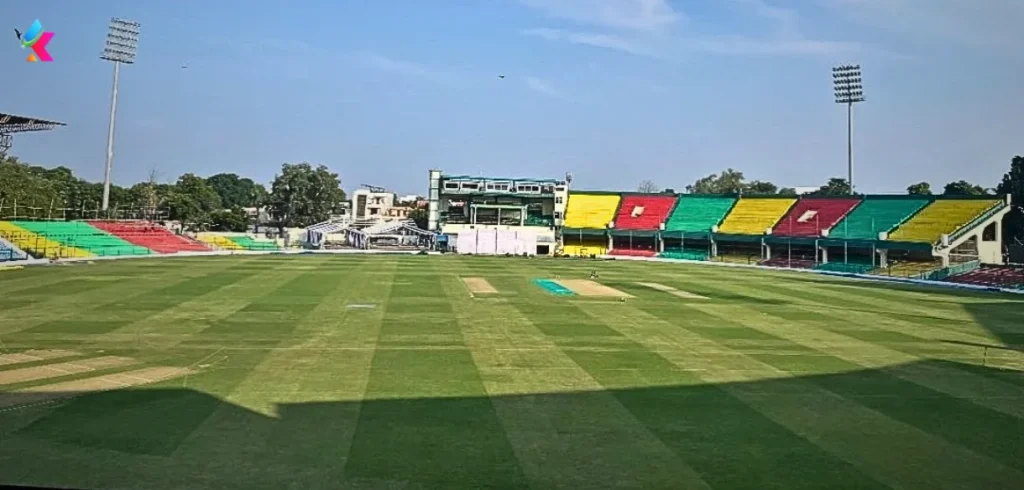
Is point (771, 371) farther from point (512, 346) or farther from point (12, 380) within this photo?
point (12, 380)

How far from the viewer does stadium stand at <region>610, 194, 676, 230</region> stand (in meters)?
95.8

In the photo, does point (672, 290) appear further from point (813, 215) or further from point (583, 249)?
point (583, 249)

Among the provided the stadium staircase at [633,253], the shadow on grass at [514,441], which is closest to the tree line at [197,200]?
the stadium staircase at [633,253]

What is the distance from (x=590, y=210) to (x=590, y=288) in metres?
61.5

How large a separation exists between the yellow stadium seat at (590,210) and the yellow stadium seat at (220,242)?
39.6 meters

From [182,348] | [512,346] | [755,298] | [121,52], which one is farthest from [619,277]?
[121,52]

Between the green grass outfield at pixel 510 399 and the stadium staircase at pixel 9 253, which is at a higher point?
the stadium staircase at pixel 9 253

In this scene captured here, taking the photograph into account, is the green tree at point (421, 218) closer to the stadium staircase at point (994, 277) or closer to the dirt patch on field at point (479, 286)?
the dirt patch on field at point (479, 286)

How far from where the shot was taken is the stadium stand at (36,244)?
190 ft

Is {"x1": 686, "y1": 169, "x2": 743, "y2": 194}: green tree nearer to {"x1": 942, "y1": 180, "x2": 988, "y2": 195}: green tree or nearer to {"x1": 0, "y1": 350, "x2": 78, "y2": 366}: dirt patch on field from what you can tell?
{"x1": 942, "y1": 180, "x2": 988, "y2": 195}: green tree

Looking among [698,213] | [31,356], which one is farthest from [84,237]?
[698,213]

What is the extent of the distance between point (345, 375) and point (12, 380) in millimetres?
5874

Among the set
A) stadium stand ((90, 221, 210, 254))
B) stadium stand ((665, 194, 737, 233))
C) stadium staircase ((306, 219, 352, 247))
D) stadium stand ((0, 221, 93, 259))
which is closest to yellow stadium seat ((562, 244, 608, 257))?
stadium stand ((665, 194, 737, 233))

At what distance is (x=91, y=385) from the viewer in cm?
1396
